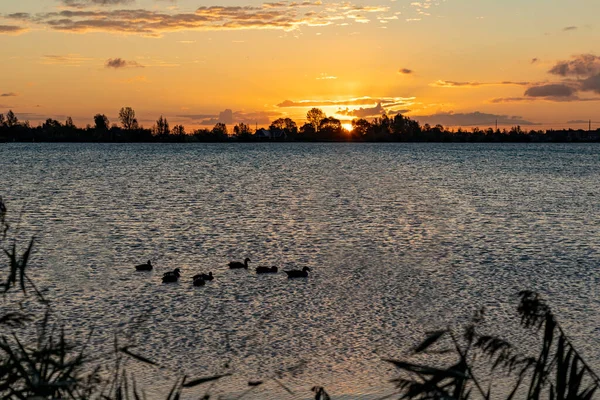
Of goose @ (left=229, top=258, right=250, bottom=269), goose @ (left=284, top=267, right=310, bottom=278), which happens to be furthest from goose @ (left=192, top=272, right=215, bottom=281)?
goose @ (left=284, top=267, right=310, bottom=278)

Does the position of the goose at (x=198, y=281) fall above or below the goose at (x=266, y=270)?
above

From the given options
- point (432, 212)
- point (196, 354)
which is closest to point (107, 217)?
point (432, 212)

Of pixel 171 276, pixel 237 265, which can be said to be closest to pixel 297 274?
pixel 237 265

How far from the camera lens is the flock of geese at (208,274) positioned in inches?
761

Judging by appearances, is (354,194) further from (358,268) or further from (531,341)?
(531,341)

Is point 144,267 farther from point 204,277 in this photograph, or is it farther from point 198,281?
point 198,281

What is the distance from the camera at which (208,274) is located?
20.2 metres

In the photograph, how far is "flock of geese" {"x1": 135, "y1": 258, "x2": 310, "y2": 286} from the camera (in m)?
19.3

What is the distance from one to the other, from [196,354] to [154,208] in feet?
105

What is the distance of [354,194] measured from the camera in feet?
185

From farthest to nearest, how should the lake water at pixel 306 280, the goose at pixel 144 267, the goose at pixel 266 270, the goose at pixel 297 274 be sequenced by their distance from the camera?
the goose at pixel 144 267, the goose at pixel 266 270, the goose at pixel 297 274, the lake water at pixel 306 280

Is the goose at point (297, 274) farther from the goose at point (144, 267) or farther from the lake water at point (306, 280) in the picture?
the goose at point (144, 267)

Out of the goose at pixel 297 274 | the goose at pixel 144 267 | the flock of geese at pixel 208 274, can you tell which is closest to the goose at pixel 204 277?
the flock of geese at pixel 208 274

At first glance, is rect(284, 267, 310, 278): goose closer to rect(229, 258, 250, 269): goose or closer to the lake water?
the lake water
